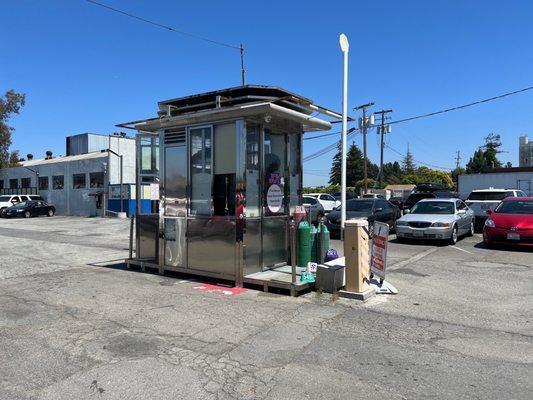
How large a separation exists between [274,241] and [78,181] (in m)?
36.3

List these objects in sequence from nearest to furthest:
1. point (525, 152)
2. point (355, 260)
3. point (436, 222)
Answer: point (355, 260)
point (436, 222)
point (525, 152)

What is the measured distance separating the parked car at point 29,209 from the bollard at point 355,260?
38033mm

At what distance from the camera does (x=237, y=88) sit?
8.12 m

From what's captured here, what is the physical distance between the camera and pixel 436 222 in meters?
14.3

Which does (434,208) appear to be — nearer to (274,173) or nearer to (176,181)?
(274,173)

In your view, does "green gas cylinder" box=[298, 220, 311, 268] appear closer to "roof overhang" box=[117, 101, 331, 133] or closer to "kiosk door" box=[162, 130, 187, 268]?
"roof overhang" box=[117, 101, 331, 133]

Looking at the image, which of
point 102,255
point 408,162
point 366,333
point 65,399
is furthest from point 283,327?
point 408,162

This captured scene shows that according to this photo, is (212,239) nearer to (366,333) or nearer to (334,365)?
(366,333)

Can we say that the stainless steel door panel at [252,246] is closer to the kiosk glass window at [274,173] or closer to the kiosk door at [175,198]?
the kiosk glass window at [274,173]

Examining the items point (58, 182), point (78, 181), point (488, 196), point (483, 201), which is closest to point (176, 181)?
point (483, 201)

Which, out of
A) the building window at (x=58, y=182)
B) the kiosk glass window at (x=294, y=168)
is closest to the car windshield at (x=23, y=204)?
the building window at (x=58, y=182)

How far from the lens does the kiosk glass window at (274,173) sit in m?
8.68

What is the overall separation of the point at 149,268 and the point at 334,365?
6283 mm

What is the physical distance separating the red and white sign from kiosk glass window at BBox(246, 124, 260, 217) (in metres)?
2.19
